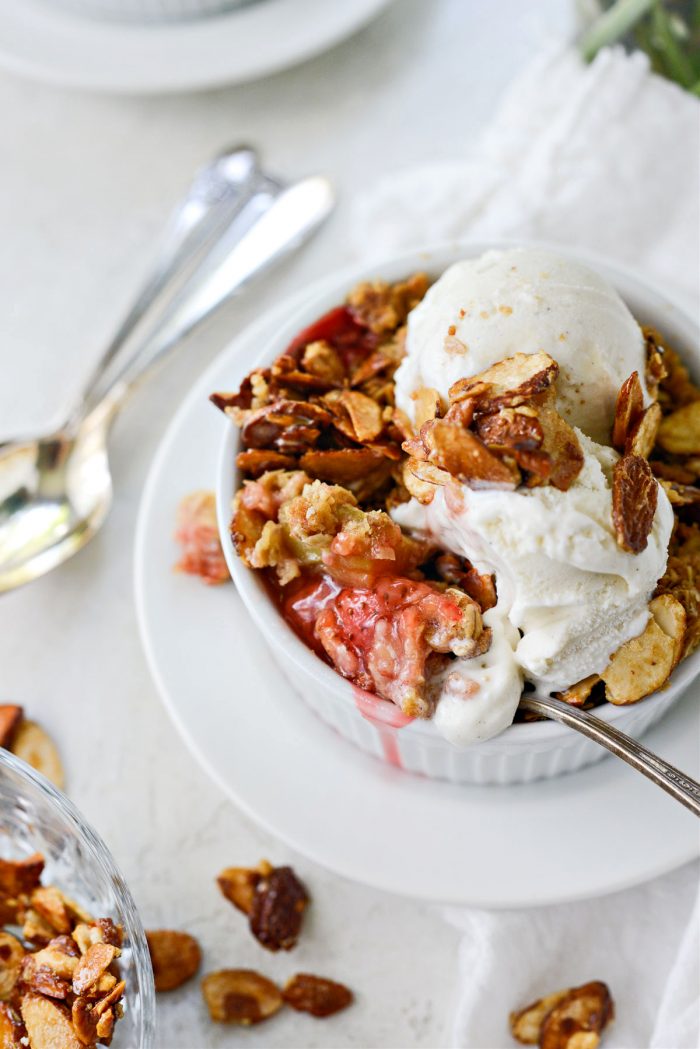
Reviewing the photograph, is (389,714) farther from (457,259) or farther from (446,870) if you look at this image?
(457,259)

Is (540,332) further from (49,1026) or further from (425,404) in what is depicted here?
(49,1026)

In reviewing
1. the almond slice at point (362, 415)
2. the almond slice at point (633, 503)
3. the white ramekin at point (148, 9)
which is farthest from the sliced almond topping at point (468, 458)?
the white ramekin at point (148, 9)

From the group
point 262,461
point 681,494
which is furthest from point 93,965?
point 681,494

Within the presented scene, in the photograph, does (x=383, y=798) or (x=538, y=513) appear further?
(x=383, y=798)

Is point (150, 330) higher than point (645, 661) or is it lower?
higher

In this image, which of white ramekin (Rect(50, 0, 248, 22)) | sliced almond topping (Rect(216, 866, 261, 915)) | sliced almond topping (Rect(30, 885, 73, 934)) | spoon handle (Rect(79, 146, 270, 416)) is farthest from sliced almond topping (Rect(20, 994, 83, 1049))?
white ramekin (Rect(50, 0, 248, 22))

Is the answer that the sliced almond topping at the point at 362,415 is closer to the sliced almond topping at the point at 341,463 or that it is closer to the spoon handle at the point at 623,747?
the sliced almond topping at the point at 341,463

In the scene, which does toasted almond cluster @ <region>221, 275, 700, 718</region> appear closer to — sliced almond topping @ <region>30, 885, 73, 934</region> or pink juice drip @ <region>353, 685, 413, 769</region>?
pink juice drip @ <region>353, 685, 413, 769</region>

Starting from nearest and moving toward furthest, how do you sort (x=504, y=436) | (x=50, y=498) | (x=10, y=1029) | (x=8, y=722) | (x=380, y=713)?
1. (x=504, y=436)
2. (x=380, y=713)
3. (x=10, y=1029)
4. (x=8, y=722)
5. (x=50, y=498)
